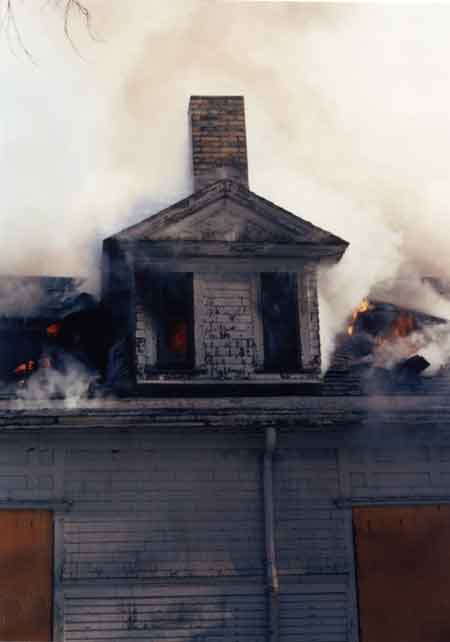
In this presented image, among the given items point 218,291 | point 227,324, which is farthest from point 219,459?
point 218,291

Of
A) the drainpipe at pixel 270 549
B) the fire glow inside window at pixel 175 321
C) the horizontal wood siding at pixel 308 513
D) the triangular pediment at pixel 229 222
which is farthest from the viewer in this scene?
the triangular pediment at pixel 229 222

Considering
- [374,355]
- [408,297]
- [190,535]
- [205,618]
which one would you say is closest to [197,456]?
[190,535]

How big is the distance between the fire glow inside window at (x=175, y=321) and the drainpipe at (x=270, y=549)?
1421mm

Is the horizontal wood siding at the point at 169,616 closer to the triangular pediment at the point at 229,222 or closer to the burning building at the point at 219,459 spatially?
the burning building at the point at 219,459

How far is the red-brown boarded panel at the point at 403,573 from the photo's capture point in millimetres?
11148

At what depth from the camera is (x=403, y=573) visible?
446 inches

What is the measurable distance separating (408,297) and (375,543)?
3970mm

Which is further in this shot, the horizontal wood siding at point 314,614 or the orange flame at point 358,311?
the orange flame at point 358,311

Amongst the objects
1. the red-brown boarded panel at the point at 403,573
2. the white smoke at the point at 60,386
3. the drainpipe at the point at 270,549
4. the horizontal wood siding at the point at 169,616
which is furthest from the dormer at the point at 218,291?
the horizontal wood siding at the point at 169,616

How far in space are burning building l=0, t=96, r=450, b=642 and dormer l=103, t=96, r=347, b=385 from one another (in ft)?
0.08

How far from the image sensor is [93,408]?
11047 mm

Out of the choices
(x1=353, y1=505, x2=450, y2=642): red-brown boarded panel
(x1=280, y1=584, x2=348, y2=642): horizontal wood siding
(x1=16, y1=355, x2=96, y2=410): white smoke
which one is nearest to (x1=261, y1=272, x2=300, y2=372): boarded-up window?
(x1=353, y1=505, x2=450, y2=642): red-brown boarded panel

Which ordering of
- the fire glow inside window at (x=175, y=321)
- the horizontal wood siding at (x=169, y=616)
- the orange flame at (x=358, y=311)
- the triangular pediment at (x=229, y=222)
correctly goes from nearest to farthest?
the horizontal wood siding at (x=169, y=616)
the fire glow inside window at (x=175, y=321)
the triangular pediment at (x=229, y=222)
the orange flame at (x=358, y=311)

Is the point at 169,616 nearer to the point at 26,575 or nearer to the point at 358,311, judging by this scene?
the point at 26,575
